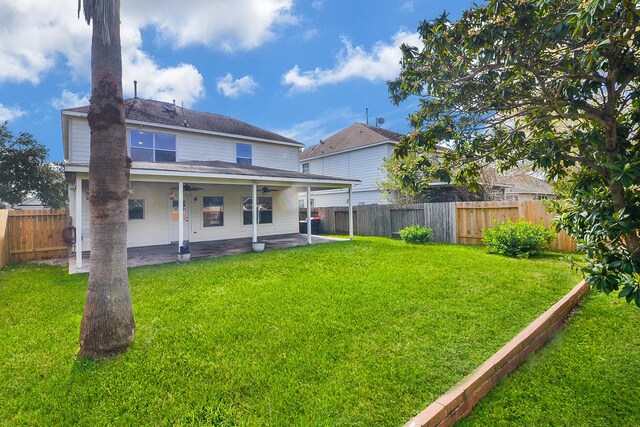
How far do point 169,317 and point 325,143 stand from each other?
71.6 ft

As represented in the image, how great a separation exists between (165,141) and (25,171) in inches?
588

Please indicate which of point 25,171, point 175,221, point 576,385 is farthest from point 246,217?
point 25,171

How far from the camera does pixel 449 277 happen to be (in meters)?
6.77

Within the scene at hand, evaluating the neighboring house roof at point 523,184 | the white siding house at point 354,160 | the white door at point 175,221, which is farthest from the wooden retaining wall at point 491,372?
the neighboring house roof at point 523,184

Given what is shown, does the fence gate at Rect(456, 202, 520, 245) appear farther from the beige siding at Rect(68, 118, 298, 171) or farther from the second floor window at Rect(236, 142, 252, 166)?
the second floor window at Rect(236, 142, 252, 166)

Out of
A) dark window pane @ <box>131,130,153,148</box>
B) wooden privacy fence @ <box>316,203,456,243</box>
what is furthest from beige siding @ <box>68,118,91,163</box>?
wooden privacy fence @ <box>316,203,456,243</box>

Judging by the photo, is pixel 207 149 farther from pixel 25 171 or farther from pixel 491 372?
pixel 25 171

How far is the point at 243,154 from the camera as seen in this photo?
1492 centimetres

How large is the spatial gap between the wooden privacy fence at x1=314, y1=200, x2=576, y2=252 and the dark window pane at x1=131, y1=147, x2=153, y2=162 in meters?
10.2

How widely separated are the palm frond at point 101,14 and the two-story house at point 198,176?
5.29 meters

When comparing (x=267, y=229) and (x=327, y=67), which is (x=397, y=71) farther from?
(x=327, y=67)

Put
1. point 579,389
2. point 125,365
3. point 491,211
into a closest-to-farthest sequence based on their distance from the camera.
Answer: point 579,389 → point 125,365 → point 491,211

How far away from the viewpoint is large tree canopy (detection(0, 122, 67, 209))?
1914 cm

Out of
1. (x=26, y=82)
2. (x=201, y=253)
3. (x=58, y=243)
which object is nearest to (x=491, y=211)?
(x=201, y=253)
